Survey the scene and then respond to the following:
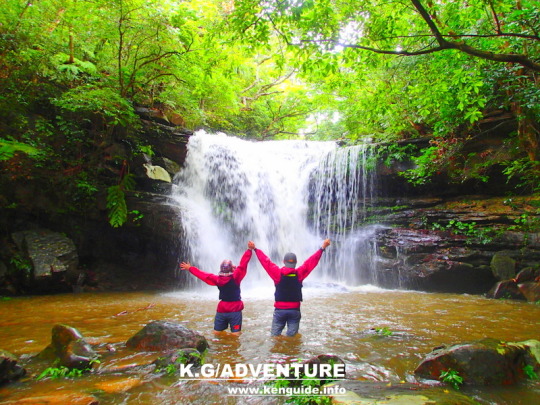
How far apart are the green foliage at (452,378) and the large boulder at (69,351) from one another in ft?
12.2

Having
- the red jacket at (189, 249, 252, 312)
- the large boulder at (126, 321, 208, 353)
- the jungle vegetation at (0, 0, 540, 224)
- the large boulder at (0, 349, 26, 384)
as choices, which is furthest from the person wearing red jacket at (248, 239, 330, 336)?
the jungle vegetation at (0, 0, 540, 224)

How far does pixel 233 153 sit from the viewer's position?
47.9ft

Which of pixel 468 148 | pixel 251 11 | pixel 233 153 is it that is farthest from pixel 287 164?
pixel 251 11

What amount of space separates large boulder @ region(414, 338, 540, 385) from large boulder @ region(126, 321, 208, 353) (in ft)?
8.70

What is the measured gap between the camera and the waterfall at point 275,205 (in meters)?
12.4

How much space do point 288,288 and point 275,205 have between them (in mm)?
9297

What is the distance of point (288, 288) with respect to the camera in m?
4.72

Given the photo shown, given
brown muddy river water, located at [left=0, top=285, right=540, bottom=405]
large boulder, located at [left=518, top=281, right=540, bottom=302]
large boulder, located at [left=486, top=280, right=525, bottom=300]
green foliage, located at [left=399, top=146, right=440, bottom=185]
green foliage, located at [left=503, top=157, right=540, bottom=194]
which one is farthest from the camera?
green foliage, located at [left=399, top=146, right=440, bottom=185]

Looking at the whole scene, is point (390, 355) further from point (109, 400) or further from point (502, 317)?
point (502, 317)

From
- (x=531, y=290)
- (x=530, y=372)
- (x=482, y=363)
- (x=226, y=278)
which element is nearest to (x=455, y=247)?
(x=531, y=290)

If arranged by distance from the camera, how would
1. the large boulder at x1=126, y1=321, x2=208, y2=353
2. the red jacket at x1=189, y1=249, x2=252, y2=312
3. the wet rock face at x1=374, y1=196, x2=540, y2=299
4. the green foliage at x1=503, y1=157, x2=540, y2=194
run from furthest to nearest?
the wet rock face at x1=374, y1=196, x2=540, y2=299
the green foliage at x1=503, y1=157, x2=540, y2=194
the red jacket at x1=189, y1=249, x2=252, y2=312
the large boulder at x1=126, y1=321, x2=208, y2=353

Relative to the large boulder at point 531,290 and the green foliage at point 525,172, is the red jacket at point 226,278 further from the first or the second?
the green foliage at point 525,172

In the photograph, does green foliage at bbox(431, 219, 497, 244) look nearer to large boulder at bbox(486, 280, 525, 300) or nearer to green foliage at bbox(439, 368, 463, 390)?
large boulder at bbox(486, 280, 525, 300)

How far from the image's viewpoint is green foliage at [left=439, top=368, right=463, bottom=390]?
2.95 metres
